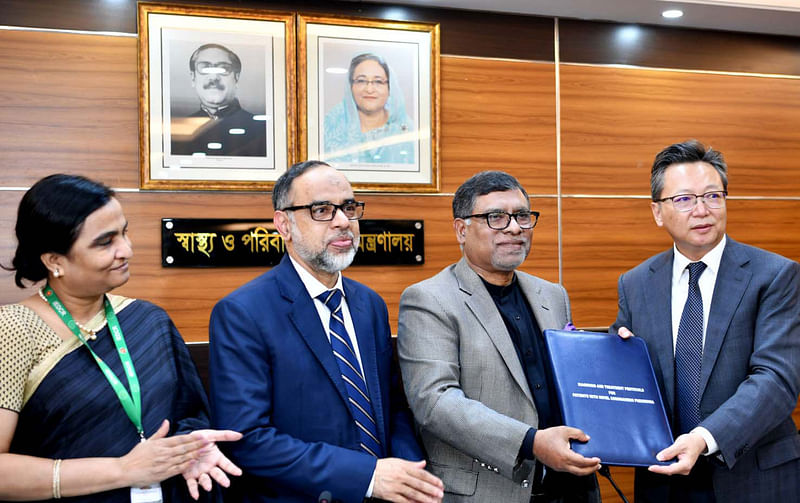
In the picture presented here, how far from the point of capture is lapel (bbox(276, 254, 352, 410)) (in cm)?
217

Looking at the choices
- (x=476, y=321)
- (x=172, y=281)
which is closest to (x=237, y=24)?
(x=172, y=281)

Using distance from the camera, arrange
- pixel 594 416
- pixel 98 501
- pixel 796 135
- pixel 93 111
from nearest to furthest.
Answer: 1. pixel 98 501
2. pixel 594 416
3. pixel 93 111
4. pixel 796 135

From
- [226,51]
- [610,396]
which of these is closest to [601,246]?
[610,396]

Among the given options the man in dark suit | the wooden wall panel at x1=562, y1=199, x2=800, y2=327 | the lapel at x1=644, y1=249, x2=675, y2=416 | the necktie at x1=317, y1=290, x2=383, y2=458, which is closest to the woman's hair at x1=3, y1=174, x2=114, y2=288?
the man in dark suit

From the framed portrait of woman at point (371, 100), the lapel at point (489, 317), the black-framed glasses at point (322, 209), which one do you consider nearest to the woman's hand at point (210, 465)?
the black-framed glasses at point (322, 209)

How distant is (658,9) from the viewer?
424cm

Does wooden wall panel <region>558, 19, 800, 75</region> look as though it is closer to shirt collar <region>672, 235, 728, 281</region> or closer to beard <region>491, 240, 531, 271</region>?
shirt collar <region>672, 235, 728, 281</region>

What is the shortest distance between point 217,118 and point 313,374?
2.11 meters

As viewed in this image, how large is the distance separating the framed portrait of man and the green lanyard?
1.73 meters

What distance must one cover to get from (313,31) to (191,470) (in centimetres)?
264

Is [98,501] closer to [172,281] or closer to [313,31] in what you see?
[172,281]

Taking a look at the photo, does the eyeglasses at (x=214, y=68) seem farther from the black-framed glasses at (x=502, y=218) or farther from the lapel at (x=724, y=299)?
the lapel at (x=724, y=299)

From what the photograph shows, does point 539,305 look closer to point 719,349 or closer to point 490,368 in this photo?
point 490,368

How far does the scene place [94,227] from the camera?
2.09 m
